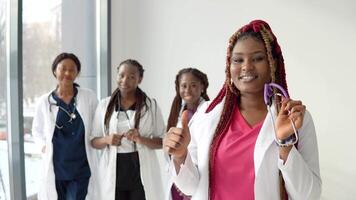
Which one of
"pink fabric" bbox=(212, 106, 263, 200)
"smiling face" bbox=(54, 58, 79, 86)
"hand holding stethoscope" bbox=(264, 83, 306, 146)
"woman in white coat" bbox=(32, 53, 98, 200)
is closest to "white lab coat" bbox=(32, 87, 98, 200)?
"woman in white coat" bbox=(32, 53, 98, 200)

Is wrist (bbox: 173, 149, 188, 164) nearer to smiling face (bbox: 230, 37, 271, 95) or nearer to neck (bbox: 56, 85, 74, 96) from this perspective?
smiling face (bbox: 230, 37, 271, 95)

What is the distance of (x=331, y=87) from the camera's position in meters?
2.87

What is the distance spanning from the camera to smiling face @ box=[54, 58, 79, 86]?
2311 mm

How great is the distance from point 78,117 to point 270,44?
1590 mm

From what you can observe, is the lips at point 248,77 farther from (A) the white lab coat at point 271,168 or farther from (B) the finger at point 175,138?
(B) the finger at point 175,138

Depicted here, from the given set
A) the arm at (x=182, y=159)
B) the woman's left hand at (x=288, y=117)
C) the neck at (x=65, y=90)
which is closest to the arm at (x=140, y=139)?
the neck at (x=65, y=90)

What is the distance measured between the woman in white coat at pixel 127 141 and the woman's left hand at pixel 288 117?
1392mm

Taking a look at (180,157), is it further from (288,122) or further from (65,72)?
(65,72)

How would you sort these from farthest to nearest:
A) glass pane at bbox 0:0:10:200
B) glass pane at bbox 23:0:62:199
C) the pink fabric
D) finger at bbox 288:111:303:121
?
1. glass pane at bbox 23:0:62:199
2. glass pane at bbox 0:0:10:200
3. the pink fabric
4. finger at bbox 288:111:303:121

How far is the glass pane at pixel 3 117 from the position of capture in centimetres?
262

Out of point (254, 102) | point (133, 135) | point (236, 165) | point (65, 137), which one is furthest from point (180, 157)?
point (65, 137)

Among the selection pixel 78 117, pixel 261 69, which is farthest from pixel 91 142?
pixel 261 69

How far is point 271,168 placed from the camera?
38.3 inches

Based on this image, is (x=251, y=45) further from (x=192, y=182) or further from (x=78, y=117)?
(x=78, y=117)
